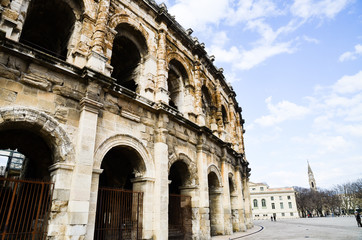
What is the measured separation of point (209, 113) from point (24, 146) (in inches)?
337

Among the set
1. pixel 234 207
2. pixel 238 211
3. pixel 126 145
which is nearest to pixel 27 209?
pixel 126 145

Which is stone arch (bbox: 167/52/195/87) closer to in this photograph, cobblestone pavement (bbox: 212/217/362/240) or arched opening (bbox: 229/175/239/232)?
arched opening (bbox: 229/175/239/232)

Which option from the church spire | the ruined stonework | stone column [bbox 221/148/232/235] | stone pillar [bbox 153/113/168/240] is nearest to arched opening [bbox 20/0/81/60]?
the ruined stonework

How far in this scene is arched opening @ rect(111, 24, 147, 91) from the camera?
858cm

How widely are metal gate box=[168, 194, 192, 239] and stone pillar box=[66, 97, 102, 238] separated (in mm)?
4302

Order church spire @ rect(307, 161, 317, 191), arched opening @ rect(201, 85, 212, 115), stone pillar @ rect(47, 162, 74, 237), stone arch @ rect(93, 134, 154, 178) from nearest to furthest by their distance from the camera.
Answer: stone pillar @ rect(47, 162, 74, 237)
stone arch @ rect(93, 134, 154, 178)
arched opening @ rect(201, 85, 212, 115)
church spire @ rect(307, 161, 317, 191)

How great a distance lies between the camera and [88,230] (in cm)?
528

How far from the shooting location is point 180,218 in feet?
28.8

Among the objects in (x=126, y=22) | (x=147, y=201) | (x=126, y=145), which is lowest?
(x=147, y=201)

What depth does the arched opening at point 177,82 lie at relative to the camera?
1072cm

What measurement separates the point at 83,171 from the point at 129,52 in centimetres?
552

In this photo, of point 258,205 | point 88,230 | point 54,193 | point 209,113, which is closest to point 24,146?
point 54,193

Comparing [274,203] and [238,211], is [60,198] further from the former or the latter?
[274,203]

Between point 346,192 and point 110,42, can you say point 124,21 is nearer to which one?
point 110,42
